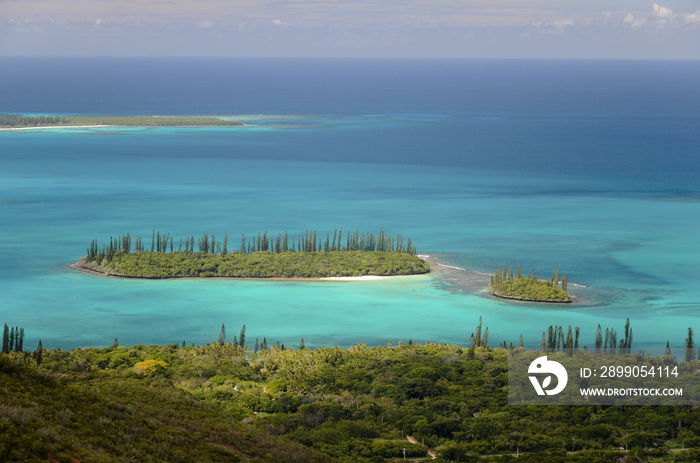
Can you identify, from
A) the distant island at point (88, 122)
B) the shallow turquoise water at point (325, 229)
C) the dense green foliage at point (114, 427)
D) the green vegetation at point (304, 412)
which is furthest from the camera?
the distant island at point (88, 122)

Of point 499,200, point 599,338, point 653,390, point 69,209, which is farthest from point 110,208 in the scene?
point 653,390

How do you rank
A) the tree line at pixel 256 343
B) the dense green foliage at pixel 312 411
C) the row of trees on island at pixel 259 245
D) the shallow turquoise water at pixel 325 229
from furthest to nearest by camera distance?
the row of trees on island at pixel 259 245 → the shallow turquoise water at pixel 325 229 → the tree line at pixel 256 343 → the dense green foliage at pixel 312 411

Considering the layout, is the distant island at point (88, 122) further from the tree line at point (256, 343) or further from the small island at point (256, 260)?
the tree line at point (256, 343)

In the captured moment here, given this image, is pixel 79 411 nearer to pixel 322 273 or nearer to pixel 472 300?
pixel 472 300

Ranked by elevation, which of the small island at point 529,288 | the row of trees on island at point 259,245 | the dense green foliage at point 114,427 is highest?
the row of trees on island at point 259,245

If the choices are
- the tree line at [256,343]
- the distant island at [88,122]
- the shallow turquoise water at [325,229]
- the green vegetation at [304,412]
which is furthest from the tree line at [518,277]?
the distant island at [88,122]

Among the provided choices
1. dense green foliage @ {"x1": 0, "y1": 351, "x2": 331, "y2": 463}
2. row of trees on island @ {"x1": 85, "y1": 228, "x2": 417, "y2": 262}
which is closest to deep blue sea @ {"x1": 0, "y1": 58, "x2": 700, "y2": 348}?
row of trees on island @ {"x1": 85, "y1": 228, "x2": 417, "y2": 262}

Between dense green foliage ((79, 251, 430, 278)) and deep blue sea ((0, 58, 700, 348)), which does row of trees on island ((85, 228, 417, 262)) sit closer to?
dense green foliage ((79, 251, 430, 278))
